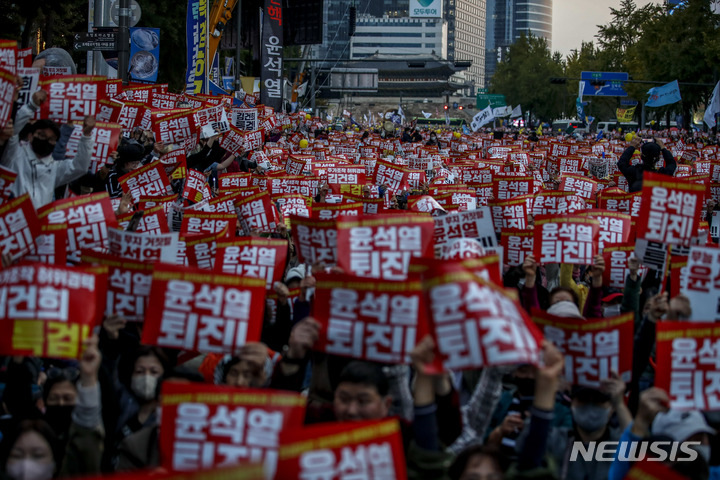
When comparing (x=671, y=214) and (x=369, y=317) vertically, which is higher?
(x=671, y=214)

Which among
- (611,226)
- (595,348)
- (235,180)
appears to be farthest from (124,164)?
(595,348)

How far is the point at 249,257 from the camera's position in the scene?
6.47 meters

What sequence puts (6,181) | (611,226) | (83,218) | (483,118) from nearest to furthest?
1. (83,218)
2. (6,181)
3. (611,226)
4. (483,118)

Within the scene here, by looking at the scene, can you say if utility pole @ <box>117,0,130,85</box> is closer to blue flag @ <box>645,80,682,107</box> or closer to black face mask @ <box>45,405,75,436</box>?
black face mask @ <box>45,405,75,436</box>

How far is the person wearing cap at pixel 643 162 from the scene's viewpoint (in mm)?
11633

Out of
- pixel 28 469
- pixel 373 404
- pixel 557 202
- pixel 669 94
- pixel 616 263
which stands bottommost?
pixel 28 469

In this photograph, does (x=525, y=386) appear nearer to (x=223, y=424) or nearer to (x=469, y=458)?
(x=469, y=458)

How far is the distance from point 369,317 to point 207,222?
3813 mm

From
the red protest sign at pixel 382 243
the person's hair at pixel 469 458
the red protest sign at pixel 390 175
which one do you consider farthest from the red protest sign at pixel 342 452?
the red protest sign at pixel 390 175

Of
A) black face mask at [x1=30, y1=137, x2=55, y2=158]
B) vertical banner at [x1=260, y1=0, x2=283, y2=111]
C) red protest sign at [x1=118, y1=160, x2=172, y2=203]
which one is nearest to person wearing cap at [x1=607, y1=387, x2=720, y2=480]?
black face mask at [x1=30, y1=137, x2=55, y2=158]

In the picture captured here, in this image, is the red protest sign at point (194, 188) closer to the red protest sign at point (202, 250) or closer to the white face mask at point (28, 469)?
the red protest sign at point (202, 250)

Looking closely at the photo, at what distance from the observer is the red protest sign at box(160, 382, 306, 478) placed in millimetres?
3627

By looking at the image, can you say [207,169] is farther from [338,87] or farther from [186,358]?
[338,87]

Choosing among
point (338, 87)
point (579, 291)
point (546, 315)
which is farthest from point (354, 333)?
point (338, 87)
